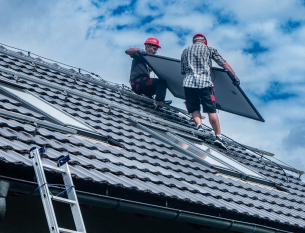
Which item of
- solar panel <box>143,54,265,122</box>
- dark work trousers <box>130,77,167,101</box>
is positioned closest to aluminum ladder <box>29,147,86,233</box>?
solar panel <box>143,54,265,122</box>

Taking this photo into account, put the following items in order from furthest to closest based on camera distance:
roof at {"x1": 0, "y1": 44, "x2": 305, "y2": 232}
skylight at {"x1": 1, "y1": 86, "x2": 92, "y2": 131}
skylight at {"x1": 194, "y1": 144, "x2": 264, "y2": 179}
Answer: skylight at {"x1": 194, "y1": 144, "x2": 264, "y2": 179} < skylight at {"x1": 1, "y1": 86, "x2": 92, "y2": 131} < roof at {"x1": 0, "y1": 44, "x2": 305, "y2": 232}

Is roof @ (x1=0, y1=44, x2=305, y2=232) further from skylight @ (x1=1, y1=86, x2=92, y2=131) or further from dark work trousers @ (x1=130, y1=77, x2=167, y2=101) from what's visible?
dark work trousers @ (x1=130, y1=77, x2=167, y2=101)

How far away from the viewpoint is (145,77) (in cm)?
784

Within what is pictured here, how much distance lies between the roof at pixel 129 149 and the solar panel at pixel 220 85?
2.26 ft

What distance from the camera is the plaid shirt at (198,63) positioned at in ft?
22.4

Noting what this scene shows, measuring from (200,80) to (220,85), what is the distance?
608mm

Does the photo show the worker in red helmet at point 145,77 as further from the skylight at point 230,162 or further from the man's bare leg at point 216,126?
the skylight at point 230,162

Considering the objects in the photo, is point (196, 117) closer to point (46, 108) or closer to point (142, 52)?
point (142, 52)

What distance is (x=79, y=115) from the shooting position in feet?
16.4

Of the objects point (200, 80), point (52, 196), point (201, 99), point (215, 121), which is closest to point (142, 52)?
point (200, 80)

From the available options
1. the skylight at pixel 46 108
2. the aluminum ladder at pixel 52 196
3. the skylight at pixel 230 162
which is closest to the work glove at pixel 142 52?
the skylight at pixel 230 162

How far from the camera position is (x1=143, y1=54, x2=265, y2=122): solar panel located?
279 inches

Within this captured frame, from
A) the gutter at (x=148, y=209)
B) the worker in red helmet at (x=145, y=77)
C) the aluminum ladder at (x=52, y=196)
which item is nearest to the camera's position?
the aluminum ladder at (x=52, y=196)

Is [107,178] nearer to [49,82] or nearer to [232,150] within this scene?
[49,82]
